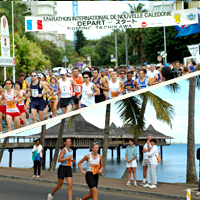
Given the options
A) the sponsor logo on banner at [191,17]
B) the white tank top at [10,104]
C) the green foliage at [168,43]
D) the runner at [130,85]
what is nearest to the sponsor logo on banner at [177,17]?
the sponsor logo on banner at [191,17]

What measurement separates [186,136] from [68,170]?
5.57 m

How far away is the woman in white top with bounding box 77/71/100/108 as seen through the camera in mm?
12338

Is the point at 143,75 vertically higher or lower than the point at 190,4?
lower

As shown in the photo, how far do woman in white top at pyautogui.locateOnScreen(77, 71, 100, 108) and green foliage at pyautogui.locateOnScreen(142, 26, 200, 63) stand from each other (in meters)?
44.7

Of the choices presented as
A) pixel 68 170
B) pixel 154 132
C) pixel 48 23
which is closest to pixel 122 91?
pixel 154 132

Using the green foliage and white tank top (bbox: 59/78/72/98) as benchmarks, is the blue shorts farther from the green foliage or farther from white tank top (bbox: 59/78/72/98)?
the green foliage

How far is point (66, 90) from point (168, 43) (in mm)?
48793

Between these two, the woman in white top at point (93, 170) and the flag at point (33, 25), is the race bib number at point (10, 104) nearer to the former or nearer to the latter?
the woman in white top at point (93, 170)

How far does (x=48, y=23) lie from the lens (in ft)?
65.6

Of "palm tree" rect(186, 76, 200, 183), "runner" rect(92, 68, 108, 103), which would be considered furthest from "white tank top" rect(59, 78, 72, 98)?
"palm tree" rect(186, 76, 200, 183)

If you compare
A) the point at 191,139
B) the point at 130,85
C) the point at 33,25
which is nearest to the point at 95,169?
the point at 130,85

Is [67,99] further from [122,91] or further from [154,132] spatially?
[154,132]

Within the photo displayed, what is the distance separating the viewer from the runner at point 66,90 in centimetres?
1275

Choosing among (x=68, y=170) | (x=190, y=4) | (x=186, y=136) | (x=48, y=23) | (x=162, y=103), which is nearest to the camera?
(x=68, y=170)
